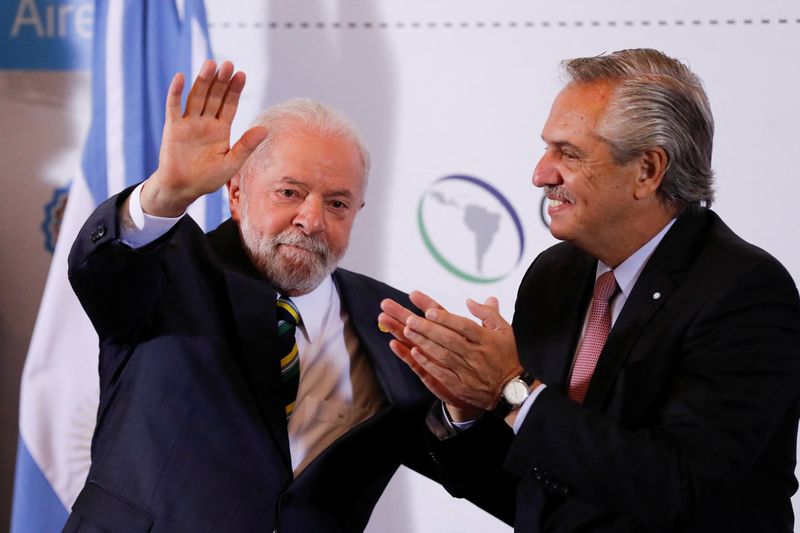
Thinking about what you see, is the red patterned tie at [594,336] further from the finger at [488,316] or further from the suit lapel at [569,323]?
the finger at [488,316]

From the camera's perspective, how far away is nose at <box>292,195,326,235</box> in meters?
2.21

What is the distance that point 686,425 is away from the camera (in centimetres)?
174

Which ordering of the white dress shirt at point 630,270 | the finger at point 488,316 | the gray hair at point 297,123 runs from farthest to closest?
the gray hair at point 297,123
the white dress shirt at point 630,270
the finger at point 488,316

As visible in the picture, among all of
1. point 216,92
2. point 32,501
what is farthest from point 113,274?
point 32,501

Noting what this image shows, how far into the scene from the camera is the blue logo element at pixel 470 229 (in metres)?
3.41

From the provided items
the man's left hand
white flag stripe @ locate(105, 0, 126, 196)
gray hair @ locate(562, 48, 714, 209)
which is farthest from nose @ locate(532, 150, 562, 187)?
white flag stripe @ locate(105, 0, 126, 196)

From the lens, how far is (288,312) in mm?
2221

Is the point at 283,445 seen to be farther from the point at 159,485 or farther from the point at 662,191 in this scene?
the point at 662,191

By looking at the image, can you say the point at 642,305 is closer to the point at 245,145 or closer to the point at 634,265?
the point at 634,265

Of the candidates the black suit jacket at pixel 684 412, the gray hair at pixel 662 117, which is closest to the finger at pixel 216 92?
the gray hair at pixel 662 117

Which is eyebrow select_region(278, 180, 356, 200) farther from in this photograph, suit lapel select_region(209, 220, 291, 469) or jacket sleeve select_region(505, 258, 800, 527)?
jacket sleeve select_region(505, 258, 800, 527)

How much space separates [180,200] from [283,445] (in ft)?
1.92

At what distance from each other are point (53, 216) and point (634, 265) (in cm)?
238

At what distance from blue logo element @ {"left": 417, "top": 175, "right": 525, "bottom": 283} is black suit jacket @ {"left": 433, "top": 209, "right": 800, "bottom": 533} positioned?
139 cm
